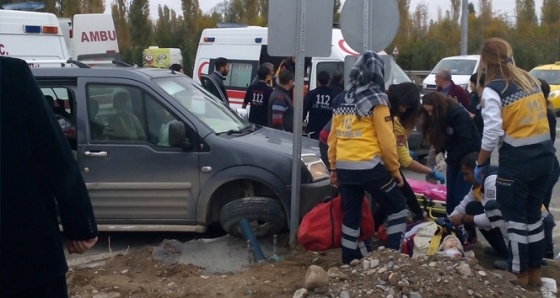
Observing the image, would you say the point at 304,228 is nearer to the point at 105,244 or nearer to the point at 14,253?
the point at 105,244

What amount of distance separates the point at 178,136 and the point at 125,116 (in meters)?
0.66

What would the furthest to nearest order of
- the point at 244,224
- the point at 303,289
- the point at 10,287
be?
the point at 244,224, the point at 303,289, the point at 10,287

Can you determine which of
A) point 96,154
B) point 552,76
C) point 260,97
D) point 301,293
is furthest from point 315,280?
point 552,76

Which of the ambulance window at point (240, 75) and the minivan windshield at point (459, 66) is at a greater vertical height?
the ambulance window at point (240, 75)

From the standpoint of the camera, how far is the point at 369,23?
7.12 metres

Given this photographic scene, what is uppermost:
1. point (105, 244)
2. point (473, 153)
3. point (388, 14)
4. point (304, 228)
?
point (388, 14)

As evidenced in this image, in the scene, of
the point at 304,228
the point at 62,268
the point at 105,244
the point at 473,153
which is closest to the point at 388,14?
the point at 473,153

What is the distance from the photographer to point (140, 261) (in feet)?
21.8

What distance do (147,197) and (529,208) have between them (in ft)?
11.0

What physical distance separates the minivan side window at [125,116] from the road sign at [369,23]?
1.81 metres

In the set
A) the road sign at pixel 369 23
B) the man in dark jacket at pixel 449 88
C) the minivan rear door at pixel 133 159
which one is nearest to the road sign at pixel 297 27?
the road sign at pixel 369 23

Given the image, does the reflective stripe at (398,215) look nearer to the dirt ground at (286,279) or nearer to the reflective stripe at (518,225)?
the dirt ground at (286,279)

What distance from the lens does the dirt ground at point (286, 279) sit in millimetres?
5121

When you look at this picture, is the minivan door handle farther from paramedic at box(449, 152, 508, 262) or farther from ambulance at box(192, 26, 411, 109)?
ambulance at box(192, 26, 411, 109)
